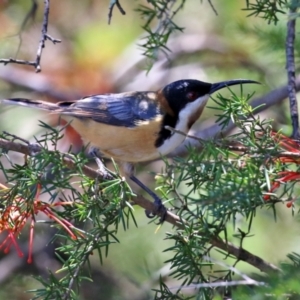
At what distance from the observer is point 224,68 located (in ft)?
14.0

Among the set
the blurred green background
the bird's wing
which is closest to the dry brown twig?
the bird's wing

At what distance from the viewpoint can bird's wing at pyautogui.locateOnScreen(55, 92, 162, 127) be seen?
120 inches

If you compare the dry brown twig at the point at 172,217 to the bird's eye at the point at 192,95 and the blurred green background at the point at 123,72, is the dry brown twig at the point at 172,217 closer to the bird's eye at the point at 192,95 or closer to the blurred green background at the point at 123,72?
the bird's eye at the point at 192,95

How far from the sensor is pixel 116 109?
3121 millimetres

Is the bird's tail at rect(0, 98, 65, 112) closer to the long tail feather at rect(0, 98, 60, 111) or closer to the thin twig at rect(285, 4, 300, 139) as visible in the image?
the long tail feather at rect(0, 98, 60, 111)

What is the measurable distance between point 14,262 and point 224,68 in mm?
1709

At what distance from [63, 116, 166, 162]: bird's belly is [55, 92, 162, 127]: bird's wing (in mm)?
42

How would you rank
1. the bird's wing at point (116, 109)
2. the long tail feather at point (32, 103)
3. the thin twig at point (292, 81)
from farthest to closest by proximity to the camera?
the bird's wing at point (116, 109) < the long tail feather at point (32, 103) < the thin twig at point (292, 81)

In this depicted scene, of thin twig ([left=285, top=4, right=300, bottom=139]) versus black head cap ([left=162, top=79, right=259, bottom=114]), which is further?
black head cap ([left=162, top=79, right=259, bottom=114])

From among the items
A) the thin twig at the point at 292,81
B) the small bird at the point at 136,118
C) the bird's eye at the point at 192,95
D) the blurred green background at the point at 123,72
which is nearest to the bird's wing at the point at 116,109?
the small bird at the point at 136,118

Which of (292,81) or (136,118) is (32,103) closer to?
(136,118)

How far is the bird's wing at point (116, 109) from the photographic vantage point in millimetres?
3055

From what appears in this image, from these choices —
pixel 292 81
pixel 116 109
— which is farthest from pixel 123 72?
pixel 292 81

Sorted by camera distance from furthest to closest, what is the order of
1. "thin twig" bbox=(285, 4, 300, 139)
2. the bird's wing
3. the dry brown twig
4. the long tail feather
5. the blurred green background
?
the blurred green background → the bird's wing → the long tail feather → "thin twig" bbox=(285, 4, 300, 139) → the dry brown twig
